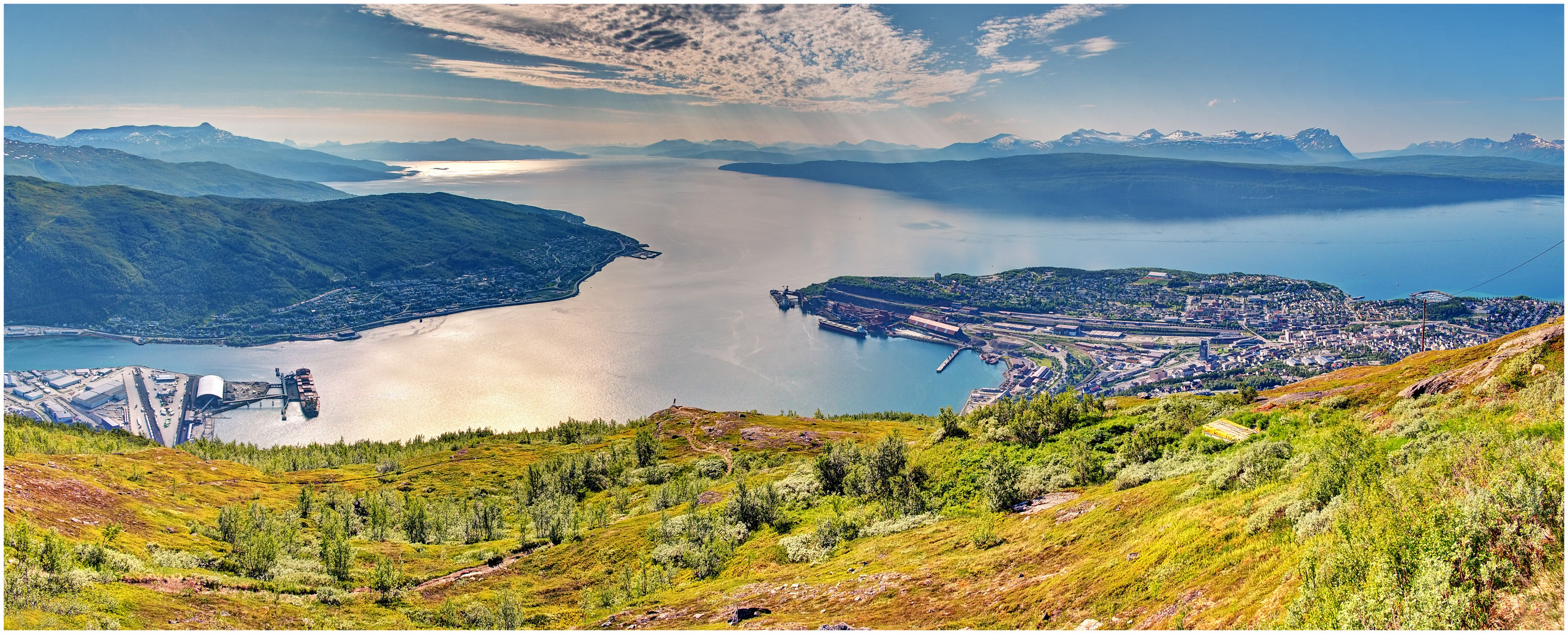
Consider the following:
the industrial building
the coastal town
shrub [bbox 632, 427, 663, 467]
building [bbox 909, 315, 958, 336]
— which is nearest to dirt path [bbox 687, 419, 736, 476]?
shrub [bbox 632, 427, 663, 467]

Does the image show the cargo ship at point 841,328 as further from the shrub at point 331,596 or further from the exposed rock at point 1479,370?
the shrub at point 331,596

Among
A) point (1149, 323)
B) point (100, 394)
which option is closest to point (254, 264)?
point (100, 394)

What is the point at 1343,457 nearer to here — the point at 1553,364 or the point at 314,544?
the point at 1553,364

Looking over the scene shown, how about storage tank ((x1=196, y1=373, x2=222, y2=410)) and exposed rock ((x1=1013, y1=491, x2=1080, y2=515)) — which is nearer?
exposed rock ((x1=1013, y1=491, x2=1080, y2=515))

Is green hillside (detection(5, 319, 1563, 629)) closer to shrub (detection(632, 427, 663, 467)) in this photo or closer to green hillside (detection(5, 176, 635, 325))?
shrub (detection(632, 427, 663, 467))

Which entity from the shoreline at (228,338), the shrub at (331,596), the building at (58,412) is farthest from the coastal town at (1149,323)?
the building at (58,412)

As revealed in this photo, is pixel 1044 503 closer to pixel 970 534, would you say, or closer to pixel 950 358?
pixel 970 534
